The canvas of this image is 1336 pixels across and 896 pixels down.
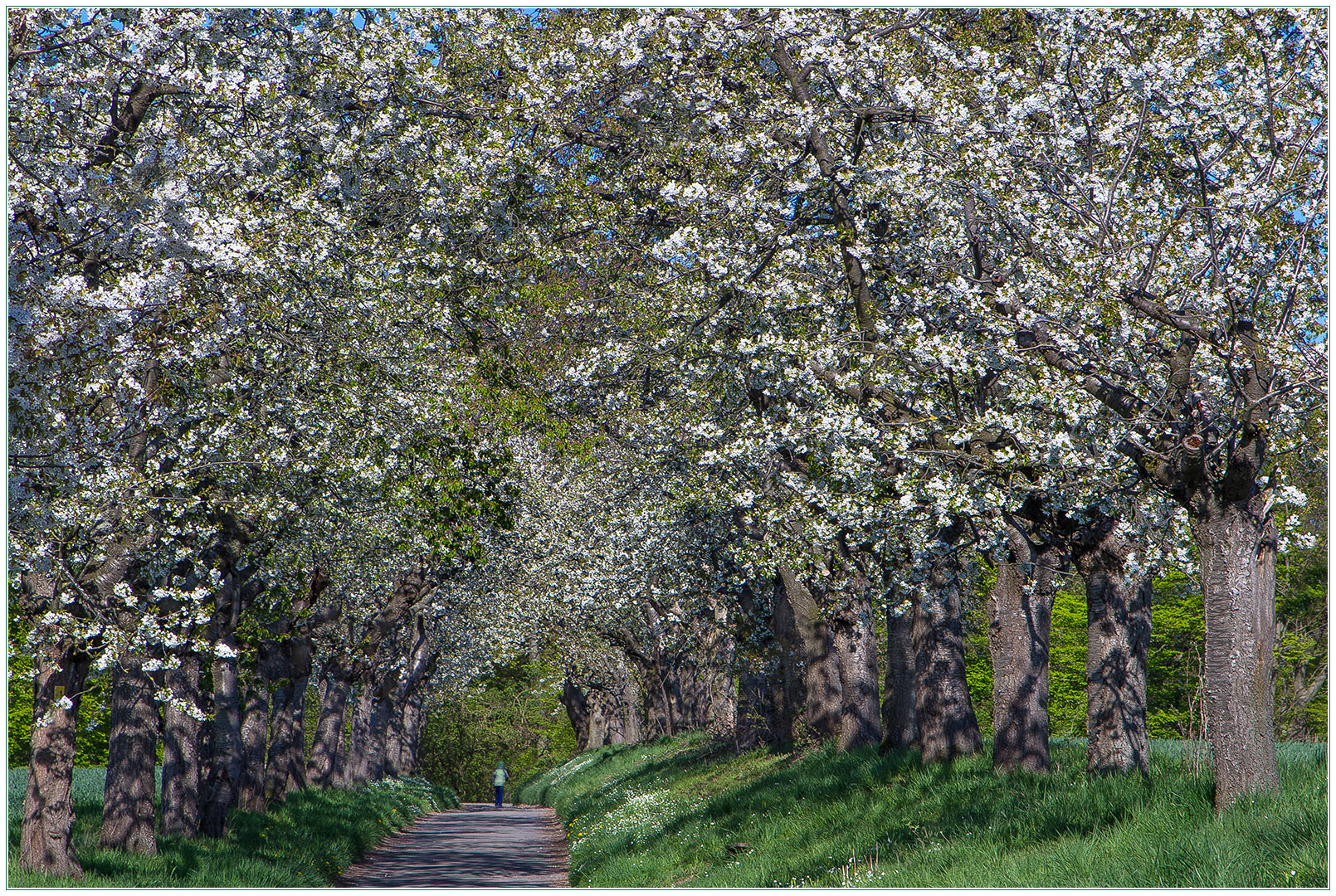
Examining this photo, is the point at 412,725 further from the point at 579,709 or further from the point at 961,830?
the point at 961,830

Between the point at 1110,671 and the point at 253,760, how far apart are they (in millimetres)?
17055

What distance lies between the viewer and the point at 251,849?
17891 mm

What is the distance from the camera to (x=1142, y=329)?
996 cm

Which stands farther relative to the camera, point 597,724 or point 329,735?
point 597,724

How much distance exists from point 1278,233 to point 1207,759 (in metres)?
4.82

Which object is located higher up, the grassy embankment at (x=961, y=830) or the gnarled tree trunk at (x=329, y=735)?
the gnarled tree trunk at (x=329, y=735)

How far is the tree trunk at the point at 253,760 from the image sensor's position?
23031 millimetres

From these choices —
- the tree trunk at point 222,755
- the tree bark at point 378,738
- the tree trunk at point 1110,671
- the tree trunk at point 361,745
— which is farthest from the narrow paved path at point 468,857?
the tree trunk at point 1110,671

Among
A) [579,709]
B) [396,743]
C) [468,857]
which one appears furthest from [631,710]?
[468,857]

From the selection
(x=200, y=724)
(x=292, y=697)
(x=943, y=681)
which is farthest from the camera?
(x=292, y=697)

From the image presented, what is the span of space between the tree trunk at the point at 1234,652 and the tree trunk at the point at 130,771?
1214 centimetres

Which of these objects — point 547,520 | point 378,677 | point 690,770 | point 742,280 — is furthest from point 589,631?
point 742,280

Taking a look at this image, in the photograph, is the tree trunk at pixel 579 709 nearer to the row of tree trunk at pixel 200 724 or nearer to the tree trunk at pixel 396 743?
the tree trunk at pixel 396 743

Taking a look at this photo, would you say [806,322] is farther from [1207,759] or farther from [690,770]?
[690,770]
